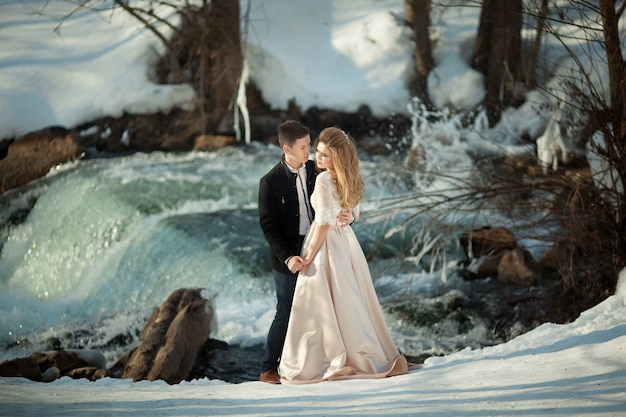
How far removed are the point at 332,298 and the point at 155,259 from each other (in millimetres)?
3823

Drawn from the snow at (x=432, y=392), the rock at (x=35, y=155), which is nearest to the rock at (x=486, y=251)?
the snow at (x=432, y=392)

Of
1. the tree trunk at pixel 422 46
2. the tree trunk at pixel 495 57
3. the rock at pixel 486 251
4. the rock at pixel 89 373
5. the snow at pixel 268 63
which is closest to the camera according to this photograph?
the rock at pixel 89 373

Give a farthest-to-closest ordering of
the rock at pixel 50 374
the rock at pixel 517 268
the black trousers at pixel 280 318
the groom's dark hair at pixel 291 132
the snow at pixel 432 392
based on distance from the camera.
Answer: the rock at pixel 517 268
the rock at pixel 50 374
the black trousers at pixel 280 318
the groom's dark hair at pixel 291 132
the snow at pixel 432 392

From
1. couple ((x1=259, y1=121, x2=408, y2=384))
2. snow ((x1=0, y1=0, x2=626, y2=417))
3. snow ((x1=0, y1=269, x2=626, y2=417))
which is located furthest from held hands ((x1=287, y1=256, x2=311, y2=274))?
snow ((x1=0, y1=0, x2=626, y2=417))

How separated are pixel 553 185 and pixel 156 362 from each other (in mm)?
2962

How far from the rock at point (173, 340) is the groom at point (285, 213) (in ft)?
3.59

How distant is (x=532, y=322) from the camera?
6.34m

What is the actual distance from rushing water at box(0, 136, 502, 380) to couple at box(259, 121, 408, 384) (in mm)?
1693

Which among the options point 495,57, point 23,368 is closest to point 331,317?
point 23,368

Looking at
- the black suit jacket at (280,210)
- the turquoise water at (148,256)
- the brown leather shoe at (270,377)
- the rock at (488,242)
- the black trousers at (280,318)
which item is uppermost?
the black suit jacket at (280,210)

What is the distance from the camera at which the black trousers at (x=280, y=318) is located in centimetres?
443

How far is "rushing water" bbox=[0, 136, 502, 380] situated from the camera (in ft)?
21.6

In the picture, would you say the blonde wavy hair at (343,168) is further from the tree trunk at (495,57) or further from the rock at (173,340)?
the tree trunk at (495,57)

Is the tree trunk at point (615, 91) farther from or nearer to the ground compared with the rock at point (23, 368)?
farther from the ground
